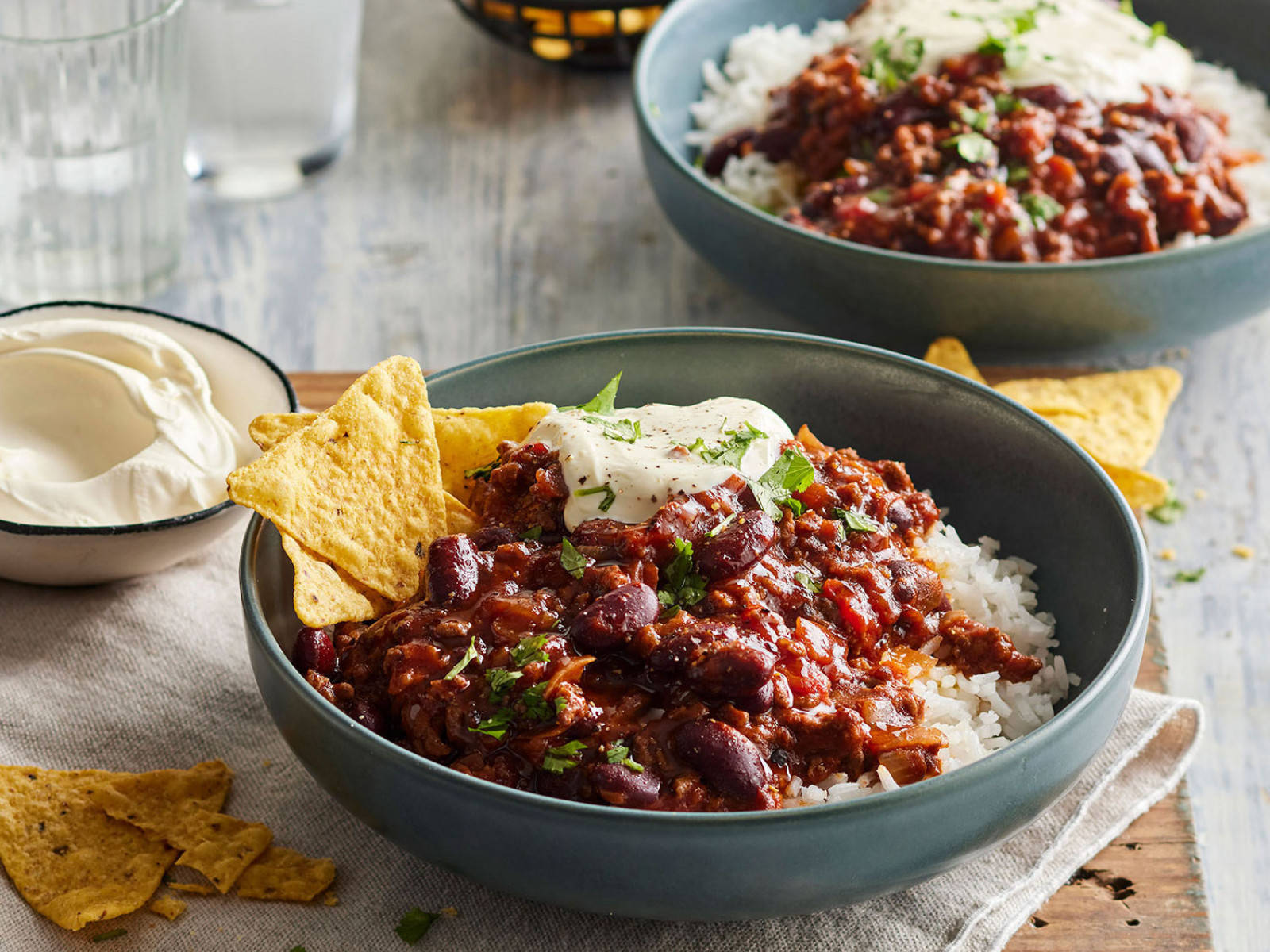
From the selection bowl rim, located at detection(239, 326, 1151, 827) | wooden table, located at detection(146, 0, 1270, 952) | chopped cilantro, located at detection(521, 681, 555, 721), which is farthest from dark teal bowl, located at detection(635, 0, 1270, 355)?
chopped cilantro, located at detection(521, 681, 555, 721)

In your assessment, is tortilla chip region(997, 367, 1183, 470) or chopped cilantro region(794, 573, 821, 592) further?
tortilla chip region(997, 367, 1183, 470)

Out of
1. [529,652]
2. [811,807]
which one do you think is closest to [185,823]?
[529,652]

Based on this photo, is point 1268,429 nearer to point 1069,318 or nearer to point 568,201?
point 1069,318

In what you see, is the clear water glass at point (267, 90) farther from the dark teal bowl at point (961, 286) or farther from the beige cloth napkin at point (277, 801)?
the beige cloth napkin at point (277, 801)

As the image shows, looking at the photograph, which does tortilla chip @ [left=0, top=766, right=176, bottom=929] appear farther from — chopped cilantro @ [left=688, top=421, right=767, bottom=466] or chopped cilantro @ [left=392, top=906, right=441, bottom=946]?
chopped cilantro @ [left=688, top=421, right=767, bottom=466]

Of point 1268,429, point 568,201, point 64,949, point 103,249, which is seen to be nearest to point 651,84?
point 568,201

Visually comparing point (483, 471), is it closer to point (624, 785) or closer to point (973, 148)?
point (624, 785)
